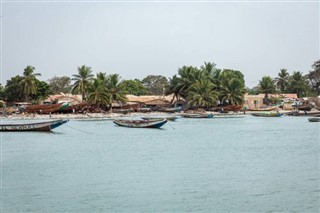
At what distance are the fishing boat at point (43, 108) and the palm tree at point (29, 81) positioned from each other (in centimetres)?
451

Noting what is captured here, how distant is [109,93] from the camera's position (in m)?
68.2

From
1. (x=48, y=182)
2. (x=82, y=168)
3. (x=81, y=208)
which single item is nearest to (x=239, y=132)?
(x=82, y=168)

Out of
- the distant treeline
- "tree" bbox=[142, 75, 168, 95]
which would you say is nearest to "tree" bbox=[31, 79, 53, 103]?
the distant treeline

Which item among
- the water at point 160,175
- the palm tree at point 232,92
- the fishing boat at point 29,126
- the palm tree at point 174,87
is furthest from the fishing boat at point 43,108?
the water at point 160,175

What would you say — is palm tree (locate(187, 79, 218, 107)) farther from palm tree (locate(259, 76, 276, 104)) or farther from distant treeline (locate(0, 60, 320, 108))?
palm tree (locate(259, 76, 276, 104))

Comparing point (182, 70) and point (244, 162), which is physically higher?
point (182, 70)

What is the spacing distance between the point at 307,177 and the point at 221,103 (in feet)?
181

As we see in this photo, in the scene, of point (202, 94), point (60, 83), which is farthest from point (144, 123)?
point (60, 83)

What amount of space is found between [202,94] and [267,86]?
1558cm

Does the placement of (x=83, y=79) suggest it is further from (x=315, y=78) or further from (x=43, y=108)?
(x=315, y=78)

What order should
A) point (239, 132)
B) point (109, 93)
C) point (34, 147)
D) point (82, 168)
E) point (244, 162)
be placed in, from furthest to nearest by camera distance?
point (109, 93) < point (239, 132) < point (34, 147) < point (244, 162) < point (82, 168)

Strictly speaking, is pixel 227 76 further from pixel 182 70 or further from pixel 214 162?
pixel 214 162

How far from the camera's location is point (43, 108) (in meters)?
65.1

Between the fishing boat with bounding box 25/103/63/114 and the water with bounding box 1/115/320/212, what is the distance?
28.4 metres
